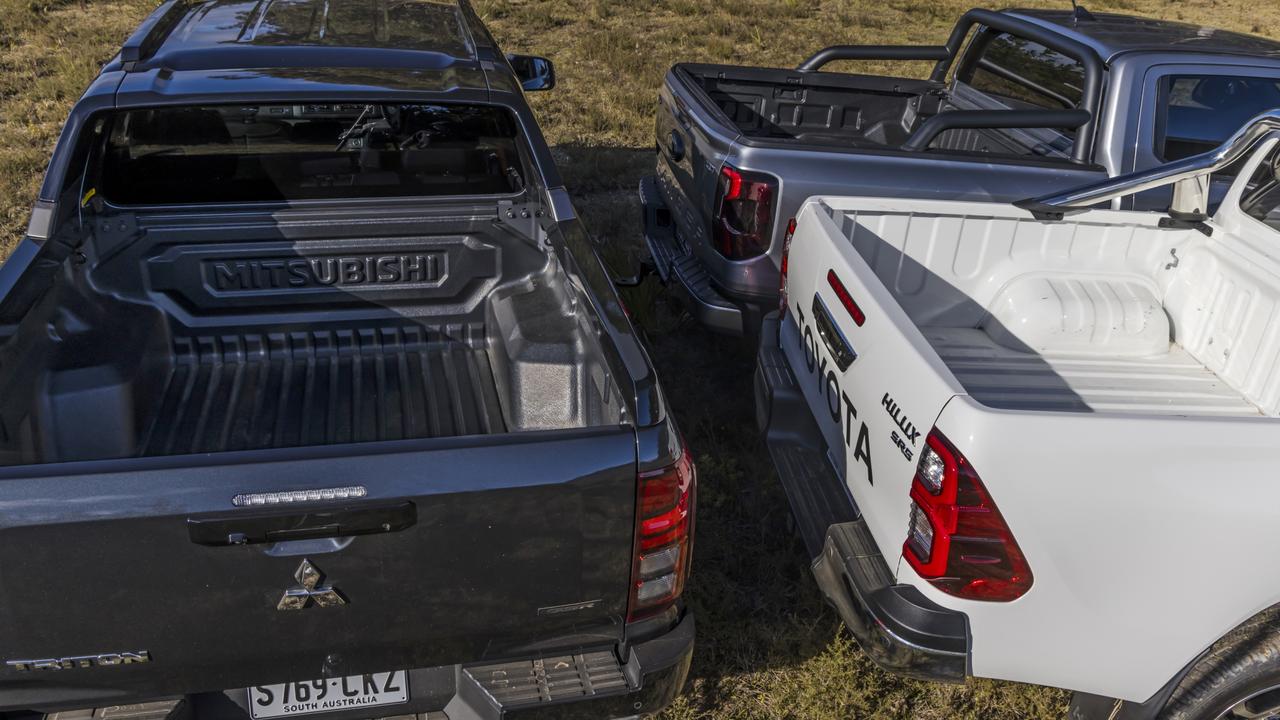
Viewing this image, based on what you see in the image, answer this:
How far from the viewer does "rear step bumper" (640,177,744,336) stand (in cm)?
441

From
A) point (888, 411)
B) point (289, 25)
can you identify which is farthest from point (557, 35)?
point (888, 411)

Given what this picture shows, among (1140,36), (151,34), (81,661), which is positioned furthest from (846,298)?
(1140,36)

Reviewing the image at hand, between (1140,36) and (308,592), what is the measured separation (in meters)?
4.73

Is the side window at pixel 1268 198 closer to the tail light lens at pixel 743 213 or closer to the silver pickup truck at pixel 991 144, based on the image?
the silver pickup truck at pixel 991 144

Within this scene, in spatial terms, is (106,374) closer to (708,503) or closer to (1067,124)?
(708,503)

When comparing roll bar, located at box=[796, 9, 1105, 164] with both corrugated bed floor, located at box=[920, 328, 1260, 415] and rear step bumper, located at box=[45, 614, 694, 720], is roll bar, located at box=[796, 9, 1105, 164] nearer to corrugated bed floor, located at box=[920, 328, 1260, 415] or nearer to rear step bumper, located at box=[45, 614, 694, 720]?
corrugated bed floor, located at box=[920, 328, 1260, 415]

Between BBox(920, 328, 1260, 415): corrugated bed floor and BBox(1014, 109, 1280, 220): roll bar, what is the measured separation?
1.75 feet

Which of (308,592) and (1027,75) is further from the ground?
(1027,75)

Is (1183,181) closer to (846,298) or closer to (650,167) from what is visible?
(846,298)

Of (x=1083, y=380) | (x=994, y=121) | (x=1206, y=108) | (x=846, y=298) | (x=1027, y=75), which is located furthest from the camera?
(x=1027, y=75)

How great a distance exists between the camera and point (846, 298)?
3.04 metres

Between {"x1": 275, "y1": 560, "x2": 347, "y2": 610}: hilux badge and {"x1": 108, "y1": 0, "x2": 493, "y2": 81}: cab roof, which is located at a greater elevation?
{"x1": 108, "y1": 0, "x2": 493, "y2": 81}: cab roof

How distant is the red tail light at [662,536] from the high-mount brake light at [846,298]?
86 cm

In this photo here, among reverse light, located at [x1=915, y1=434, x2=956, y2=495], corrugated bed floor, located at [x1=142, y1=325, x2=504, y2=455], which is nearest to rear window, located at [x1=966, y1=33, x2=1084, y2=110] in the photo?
reverse light, located at [x1=915, y1=434, x2=956, y2=495]
